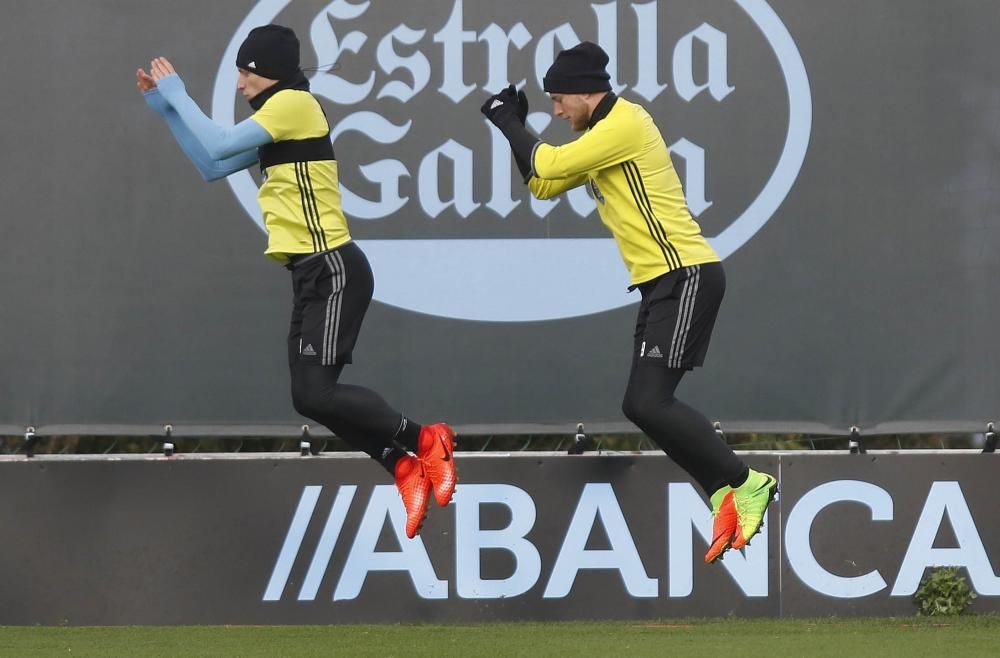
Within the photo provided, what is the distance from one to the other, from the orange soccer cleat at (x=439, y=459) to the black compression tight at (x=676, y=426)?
2.07ft

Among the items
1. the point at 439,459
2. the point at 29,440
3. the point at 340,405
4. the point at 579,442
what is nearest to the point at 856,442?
the point at 579,442

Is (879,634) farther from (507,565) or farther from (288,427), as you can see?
(288,427)

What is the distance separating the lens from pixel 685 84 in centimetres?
607

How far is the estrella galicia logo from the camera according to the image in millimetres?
6051

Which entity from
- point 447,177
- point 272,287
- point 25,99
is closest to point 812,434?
point 447,177

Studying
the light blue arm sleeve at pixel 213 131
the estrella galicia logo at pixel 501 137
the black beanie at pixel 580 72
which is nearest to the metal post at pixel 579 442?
the estrella galicia logo at pixel 501 137

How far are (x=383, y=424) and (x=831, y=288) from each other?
1.98 m

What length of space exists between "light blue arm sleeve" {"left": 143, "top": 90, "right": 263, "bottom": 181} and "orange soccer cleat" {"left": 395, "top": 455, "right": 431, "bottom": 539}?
1.15 m

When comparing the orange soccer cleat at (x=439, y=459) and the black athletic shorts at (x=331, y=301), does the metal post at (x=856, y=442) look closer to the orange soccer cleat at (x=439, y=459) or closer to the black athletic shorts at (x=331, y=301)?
the orange soccer cleat at (x=439, y=459)

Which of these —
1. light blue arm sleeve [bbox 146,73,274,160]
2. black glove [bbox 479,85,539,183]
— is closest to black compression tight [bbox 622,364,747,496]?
black glove [bbox 479,85,539,183]

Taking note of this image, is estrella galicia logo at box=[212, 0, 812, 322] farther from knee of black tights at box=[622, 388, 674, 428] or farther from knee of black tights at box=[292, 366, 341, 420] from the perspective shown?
knee of black tights at box=[622, 388, 674, 428]

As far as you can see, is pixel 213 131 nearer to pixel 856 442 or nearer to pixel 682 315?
pixel 682 315

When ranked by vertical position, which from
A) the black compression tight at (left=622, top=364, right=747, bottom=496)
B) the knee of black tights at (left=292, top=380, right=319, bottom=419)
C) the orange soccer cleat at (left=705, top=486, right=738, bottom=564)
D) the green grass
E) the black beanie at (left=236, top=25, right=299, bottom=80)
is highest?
the black beanie at (left=236, top=25, right=299, bottom=80)

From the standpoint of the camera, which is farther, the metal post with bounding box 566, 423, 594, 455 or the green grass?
the metal post with bounding box 566, 423, 594, 455
